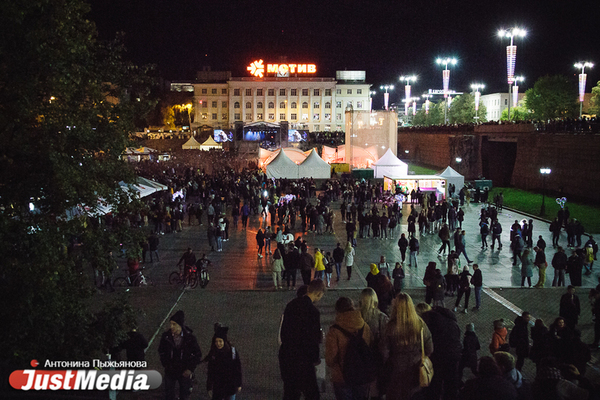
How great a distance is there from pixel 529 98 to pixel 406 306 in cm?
6393

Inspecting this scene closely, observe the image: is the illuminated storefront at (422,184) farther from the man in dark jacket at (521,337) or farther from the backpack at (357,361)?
the backpack at (357,361)

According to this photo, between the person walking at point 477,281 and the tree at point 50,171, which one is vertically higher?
the tree at point 50,171

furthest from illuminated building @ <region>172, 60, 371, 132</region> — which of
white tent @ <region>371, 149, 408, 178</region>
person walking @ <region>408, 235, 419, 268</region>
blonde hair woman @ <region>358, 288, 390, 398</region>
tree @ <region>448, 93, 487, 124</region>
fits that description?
blonde hair woman @ <region>358, 288, 390, 398</region>

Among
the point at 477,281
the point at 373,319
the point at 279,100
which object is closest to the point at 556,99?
the point at 279,100

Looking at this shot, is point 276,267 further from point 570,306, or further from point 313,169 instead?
point 313,169

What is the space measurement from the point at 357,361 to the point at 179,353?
247 centimetres

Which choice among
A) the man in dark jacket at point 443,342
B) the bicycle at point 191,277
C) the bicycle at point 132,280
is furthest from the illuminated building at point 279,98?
the man in dark jacket at point 443,342

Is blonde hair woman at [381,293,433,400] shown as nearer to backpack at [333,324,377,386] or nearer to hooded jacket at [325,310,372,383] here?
backpack at [333,324,377,386]

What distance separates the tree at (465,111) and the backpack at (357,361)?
74433 millimetres

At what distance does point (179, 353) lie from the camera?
5.93 meters

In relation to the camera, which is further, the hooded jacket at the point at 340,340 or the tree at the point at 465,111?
the tree at the point at 465,111

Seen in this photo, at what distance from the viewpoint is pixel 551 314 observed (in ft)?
34.9

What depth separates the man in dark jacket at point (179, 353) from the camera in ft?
19.4

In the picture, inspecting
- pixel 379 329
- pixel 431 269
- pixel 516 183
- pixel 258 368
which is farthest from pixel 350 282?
pixel 516 183
